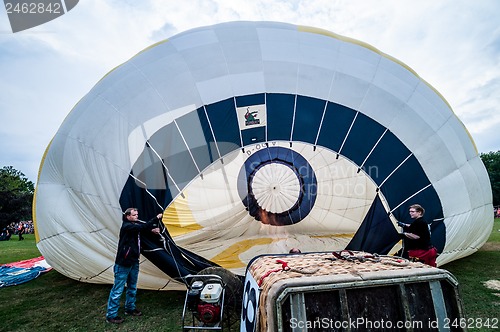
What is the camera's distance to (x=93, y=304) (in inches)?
172

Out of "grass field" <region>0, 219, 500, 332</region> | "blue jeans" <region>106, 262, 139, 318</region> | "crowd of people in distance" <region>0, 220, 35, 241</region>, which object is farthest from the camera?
"crowd of people in distance" <region>0, 220, 35, 241</region>

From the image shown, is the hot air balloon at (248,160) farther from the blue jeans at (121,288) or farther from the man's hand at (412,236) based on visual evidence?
the man's hand at (412,236)

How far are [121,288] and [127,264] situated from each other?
0.27 meters

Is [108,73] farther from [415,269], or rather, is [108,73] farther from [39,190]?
[415,269]

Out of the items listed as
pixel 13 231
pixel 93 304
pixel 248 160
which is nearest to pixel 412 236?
pixel 248 160

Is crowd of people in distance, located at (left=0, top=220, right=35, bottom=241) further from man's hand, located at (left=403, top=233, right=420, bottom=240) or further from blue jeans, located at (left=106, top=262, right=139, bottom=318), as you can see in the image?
man's hand, located at (left=403, top=233, right=420, bottom=240)

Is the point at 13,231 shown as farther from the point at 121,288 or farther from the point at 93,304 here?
the point at 121,288

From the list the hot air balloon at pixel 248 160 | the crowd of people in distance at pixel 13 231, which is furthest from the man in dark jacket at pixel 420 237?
the crowd of people in distance at pixel 13 231

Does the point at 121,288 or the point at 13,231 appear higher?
the point at 13,231

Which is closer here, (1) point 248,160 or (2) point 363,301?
(2) point 363,301

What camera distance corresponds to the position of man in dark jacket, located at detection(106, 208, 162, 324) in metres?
3.66

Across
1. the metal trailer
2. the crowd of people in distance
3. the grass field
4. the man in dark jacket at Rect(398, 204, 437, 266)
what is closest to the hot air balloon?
the grass field

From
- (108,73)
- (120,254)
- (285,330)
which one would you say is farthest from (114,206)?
(285,330)

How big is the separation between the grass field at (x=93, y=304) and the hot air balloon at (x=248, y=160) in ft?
1.07
